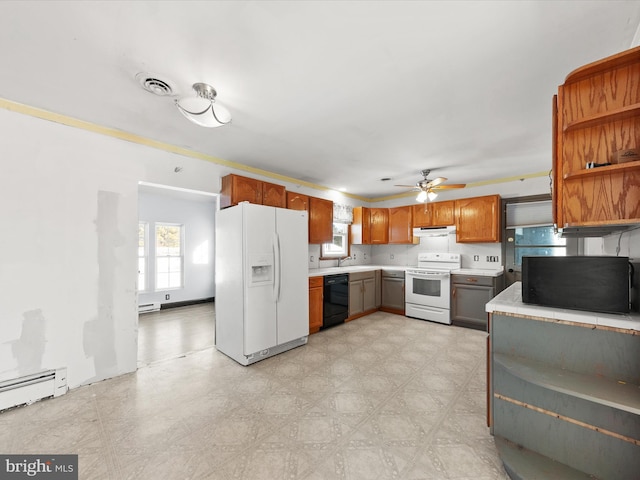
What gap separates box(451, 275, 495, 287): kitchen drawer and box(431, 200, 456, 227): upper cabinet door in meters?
1.05

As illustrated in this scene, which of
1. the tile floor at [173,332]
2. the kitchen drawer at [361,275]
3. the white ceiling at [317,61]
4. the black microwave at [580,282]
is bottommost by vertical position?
the tile floor at [173,332]

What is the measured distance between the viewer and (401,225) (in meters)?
5.57

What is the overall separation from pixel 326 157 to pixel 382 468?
10.4 feet

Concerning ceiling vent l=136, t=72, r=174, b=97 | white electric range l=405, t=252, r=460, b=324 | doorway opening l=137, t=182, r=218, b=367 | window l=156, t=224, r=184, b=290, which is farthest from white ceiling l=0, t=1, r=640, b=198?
window l=156, t=224, r=184, b=290

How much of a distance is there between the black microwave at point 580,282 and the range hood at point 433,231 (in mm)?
3318

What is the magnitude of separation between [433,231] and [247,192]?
3553mm

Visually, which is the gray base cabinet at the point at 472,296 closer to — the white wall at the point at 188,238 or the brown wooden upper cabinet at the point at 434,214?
the brown wooden upper cabinet at the point at 434,214

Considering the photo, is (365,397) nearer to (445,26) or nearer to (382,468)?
(382,468)

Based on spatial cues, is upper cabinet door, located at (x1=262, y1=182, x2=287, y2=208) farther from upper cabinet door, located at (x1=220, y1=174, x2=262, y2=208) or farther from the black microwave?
the black microwave

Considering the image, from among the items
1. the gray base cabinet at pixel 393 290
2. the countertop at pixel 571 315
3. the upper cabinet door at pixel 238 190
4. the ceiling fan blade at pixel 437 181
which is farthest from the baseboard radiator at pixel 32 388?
the gray base cabinet at pixel 393 290

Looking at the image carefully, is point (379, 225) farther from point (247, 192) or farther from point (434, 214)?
point (247, 192)

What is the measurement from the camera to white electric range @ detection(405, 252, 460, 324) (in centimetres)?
450

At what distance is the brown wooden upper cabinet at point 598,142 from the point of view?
1.27 metres

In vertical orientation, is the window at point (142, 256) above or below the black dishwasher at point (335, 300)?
above
